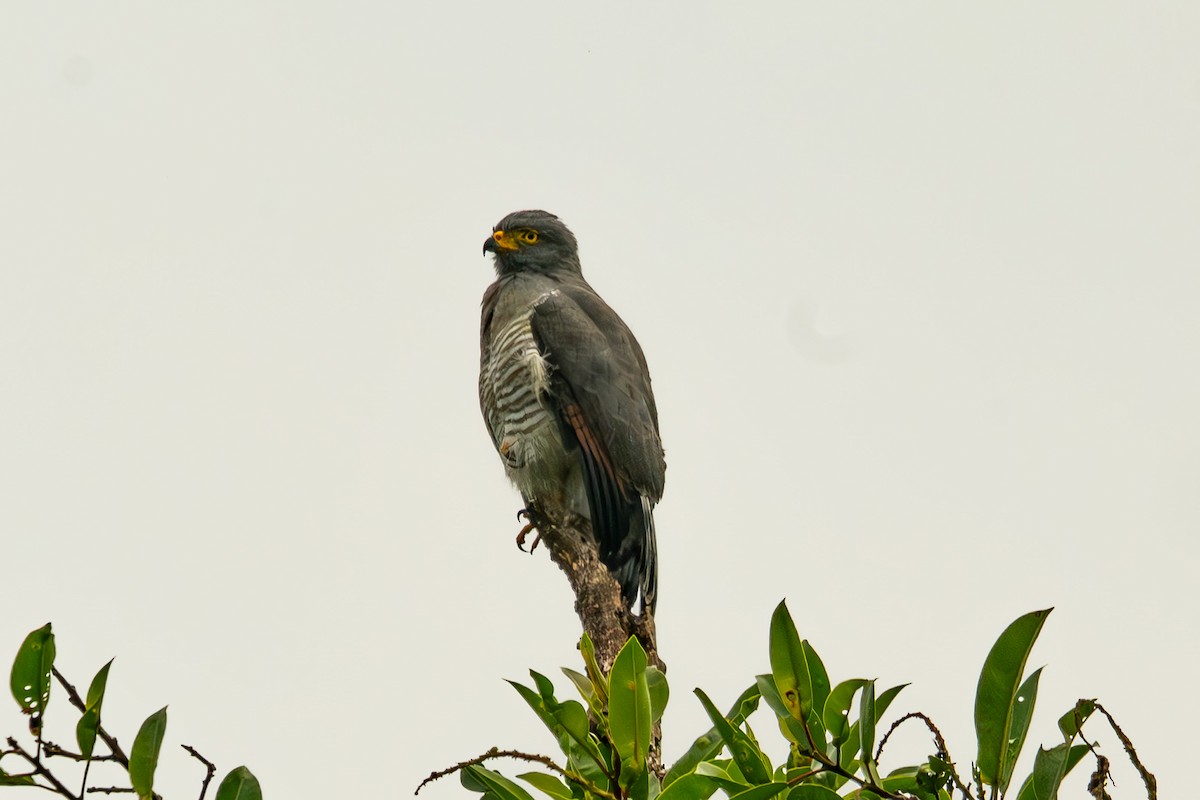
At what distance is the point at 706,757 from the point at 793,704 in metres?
0.33

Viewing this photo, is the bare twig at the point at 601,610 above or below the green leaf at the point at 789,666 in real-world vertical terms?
above

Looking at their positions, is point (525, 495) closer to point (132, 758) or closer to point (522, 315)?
point (522, 315)

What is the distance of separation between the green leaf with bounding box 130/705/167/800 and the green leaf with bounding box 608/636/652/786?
802mm

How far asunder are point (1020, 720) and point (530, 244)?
6373 millimetres

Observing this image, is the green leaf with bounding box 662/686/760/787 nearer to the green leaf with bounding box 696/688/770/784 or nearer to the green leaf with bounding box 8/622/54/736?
the green leaf with bounding box 696/688/770/784

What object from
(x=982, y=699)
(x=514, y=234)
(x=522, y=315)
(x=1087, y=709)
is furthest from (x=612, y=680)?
(x=514, y=234)

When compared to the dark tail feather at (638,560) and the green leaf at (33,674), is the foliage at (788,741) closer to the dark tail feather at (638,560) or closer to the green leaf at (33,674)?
the green leaf at (33,674)

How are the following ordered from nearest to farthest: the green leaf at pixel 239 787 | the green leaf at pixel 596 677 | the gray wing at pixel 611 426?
the green leaf at pixel 239 787, the green leaf at pixel 596 677, the gray wing at pixel 611 426

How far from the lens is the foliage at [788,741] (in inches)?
83.9

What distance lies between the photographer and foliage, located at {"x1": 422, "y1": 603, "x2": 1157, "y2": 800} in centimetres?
213

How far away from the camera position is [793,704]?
236 centimetres

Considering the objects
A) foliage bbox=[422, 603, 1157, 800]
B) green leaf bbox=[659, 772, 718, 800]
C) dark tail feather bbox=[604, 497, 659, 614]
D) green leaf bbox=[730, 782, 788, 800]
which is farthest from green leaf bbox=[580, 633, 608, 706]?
dark tail feather bbox=[604, 497, 659, 614]

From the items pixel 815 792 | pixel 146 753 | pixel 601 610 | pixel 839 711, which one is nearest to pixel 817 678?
pixel 839 711

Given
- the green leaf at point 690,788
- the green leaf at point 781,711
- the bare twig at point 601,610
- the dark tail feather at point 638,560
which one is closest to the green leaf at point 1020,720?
the green leaf at point 781,711
